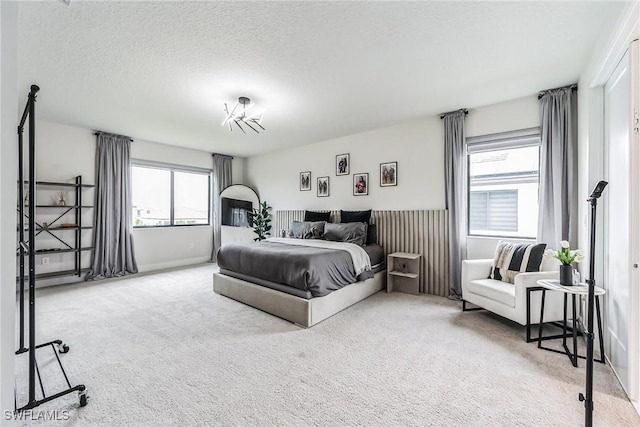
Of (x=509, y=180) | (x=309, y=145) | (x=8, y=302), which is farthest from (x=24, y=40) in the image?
(x=509, y=180)

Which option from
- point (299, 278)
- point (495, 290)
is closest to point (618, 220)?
point (495, 290)

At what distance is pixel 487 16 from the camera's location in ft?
6.48

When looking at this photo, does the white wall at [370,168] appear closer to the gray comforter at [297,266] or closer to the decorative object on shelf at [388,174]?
the decorative object on shelf at [388,174]

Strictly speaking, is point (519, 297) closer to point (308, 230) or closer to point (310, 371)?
point (310, 371)

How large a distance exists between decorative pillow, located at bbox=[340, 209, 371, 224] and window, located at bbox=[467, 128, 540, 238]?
4.99ft

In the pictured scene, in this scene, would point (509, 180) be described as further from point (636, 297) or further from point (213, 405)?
point (213, 405)

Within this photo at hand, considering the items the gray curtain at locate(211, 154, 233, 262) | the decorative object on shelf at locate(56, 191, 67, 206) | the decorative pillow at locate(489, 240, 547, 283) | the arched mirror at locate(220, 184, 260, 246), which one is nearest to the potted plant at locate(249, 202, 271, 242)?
the arched mirror at locate(220, 184, 260, 246)

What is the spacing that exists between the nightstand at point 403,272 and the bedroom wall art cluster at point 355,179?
1208 millimetres

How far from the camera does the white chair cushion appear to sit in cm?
267

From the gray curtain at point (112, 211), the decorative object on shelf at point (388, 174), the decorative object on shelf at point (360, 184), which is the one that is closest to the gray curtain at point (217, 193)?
the gray curtain at point (112, 211)

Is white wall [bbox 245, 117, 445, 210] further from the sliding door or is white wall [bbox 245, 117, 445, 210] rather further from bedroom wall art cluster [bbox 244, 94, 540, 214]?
the sliding door

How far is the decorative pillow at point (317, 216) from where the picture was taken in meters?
5.24

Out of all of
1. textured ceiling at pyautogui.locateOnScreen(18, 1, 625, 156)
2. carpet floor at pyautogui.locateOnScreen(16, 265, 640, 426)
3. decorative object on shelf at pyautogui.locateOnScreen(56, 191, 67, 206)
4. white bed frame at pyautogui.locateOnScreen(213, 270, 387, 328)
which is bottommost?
carpet floor at pyautogui.locateOnScreen(16, 265, 640, 426)

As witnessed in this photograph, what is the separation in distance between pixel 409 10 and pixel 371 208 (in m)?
3.23
